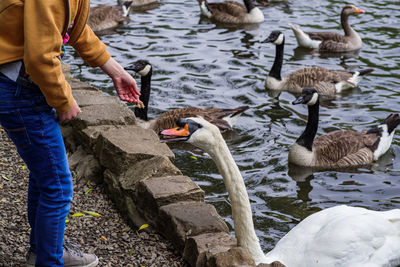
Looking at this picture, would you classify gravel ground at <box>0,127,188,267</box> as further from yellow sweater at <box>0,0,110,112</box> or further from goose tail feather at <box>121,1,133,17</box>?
goose tail feather at <box>121,1,133,17</box>

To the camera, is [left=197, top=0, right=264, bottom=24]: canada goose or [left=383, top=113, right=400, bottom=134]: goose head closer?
[left=383, top=113, right=400, bottom=134]: goose head

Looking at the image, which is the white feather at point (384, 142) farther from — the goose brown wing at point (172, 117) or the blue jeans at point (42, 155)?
the blue jeans at point (42, 155)

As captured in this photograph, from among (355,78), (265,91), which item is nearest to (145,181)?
(265,91)

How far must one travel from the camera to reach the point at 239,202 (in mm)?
4758

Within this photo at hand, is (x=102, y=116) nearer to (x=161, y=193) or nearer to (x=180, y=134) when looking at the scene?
(x=161, y=193)

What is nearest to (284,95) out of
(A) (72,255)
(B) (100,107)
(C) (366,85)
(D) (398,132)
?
(C) (366,85)

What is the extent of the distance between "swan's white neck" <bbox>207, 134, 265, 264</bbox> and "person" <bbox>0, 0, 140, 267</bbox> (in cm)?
100

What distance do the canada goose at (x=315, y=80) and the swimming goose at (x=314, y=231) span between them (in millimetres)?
6225

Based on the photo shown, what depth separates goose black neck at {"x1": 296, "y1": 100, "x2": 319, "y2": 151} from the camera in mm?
8742

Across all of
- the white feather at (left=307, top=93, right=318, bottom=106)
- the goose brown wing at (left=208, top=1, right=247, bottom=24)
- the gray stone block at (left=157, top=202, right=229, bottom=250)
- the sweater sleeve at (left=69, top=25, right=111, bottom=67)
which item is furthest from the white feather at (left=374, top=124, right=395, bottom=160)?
the goose brown wing at (left=208, top=1, right=247, bottom=24)

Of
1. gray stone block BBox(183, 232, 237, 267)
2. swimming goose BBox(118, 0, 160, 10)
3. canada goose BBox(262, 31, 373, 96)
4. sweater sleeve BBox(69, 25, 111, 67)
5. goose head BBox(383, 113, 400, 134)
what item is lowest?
canada goose BBox(262, 31, 373, 96)

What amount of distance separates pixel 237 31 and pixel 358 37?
3.11 metres

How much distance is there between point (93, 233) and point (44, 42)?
2.21m

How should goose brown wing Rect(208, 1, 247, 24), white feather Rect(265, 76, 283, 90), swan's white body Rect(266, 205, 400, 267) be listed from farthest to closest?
goose brown wing Rect(208, 1, 247, 24) → white feather Rect(265, 76, 283, 90) → swan's white body Rect(266, 205, 400, 267)
